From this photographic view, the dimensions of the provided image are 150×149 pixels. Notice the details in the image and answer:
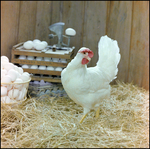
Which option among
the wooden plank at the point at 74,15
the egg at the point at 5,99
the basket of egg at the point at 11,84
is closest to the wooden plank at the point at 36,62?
the basket of egg at the point at 11,84

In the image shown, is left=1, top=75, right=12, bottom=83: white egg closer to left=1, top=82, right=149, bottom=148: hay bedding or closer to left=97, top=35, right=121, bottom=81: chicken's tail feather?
left=1, top=82, right=149, bottom=148: hay bedding

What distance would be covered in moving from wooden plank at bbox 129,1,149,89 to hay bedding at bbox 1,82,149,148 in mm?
502

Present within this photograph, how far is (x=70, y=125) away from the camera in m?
1.30

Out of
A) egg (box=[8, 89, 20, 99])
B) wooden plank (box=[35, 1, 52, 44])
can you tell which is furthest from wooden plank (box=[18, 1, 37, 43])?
egg (box=[8, 89, 20, 99])

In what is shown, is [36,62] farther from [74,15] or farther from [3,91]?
[74,15]

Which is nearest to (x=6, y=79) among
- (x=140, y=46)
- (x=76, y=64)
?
(x=76, y=64)

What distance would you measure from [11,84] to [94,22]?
1.26 meters

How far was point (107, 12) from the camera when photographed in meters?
2.20

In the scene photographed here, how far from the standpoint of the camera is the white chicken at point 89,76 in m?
1.31

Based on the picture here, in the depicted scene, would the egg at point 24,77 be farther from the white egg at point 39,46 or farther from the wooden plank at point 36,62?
the white egg at point 39,46

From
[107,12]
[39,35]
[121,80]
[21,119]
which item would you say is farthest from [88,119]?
[107,12]

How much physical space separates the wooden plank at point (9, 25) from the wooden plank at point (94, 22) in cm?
75

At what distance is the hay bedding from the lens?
3.43 ft

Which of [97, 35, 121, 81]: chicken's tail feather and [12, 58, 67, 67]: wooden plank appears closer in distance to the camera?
[97, 35, 121, 81]: chicken's tail feather
